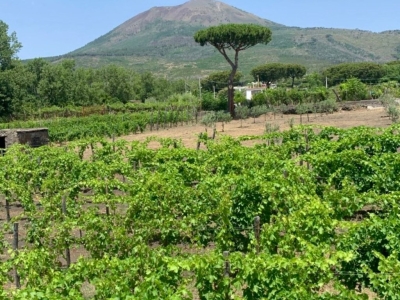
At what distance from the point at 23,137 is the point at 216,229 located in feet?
54.1

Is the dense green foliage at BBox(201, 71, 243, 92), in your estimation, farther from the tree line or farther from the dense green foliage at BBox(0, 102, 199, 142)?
the dense green foliage at BBox(0, 102, 199, 142)

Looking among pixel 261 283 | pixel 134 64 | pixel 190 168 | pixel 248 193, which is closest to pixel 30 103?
pixel 190 168

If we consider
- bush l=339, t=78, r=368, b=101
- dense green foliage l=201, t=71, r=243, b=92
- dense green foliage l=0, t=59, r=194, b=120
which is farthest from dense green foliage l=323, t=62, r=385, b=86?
dense green foliage l=0, t=59, r=194, b=120

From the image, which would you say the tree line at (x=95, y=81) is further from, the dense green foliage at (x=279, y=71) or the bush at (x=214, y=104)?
the dense green foliage at (x=279, y=71)

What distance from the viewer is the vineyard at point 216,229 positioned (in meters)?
5.91

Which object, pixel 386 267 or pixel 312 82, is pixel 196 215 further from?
pixel 312 82

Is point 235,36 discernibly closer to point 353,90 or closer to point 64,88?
point 353,90

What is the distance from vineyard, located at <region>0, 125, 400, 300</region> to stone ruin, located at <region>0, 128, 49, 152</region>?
799cm

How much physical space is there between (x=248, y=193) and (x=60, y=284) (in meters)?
4.28

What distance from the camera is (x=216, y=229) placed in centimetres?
866

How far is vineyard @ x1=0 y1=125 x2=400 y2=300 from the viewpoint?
5.91m

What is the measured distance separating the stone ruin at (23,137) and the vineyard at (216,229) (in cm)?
799

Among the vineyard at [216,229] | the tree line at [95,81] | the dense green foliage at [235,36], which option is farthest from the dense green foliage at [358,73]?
the vineyard at [216,229]

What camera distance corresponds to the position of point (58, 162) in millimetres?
13633
